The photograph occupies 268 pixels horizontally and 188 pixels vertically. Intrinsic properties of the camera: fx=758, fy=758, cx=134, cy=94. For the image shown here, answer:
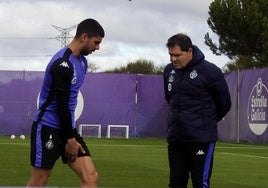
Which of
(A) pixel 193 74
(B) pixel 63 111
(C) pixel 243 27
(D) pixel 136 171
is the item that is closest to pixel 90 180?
(B) pixel 63 111

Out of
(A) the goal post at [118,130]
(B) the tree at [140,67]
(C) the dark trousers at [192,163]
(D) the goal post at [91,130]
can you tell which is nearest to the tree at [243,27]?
(A) the goal post at [118,130]

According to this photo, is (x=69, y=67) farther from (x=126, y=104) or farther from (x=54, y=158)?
(x=126, y=104)

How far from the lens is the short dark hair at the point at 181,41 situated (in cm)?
655

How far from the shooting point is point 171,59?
6609 millimetres

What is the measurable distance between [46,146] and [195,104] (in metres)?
1.37

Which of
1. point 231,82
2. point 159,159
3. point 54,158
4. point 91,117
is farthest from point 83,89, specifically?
point 54,158

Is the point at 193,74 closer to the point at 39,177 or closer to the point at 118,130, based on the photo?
the point at 39,177

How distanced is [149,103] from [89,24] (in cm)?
2677

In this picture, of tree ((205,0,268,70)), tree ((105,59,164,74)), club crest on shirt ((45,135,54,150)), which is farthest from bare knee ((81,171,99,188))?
tree ((105,59,164,74))

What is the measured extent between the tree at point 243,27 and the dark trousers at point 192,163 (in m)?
45.3

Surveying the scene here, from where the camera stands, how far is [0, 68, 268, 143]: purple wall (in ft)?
100

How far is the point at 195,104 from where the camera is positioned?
22.0 feet

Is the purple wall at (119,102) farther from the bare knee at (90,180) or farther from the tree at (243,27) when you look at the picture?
the bare knee at (90,180)

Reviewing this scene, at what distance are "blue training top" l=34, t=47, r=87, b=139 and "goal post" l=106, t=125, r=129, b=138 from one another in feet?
85.8
